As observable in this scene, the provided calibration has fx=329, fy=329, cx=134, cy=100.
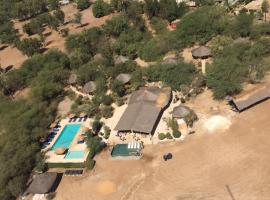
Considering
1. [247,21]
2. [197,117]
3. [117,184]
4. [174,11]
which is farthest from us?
[174,11]

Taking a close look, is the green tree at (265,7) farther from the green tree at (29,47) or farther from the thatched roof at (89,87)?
the green tree at (29,47)

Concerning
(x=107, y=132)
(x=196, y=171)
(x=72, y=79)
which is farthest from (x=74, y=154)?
(x=72, y=79)

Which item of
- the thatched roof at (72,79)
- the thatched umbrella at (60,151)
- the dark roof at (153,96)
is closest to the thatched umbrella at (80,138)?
the thatched umbrella at (60,151)

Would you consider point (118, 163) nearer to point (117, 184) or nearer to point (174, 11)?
point (117, 184)

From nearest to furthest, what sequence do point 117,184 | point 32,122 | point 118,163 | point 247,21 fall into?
point 117,184, point 118,163, point 32,122, point 247,21

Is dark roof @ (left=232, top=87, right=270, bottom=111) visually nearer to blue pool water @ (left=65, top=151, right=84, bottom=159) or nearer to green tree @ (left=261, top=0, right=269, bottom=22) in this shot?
blue pool water @ (left=65, top=151, right=84, bottom=159)

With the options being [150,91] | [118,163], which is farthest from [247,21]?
[118,163]

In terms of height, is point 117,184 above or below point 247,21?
below
